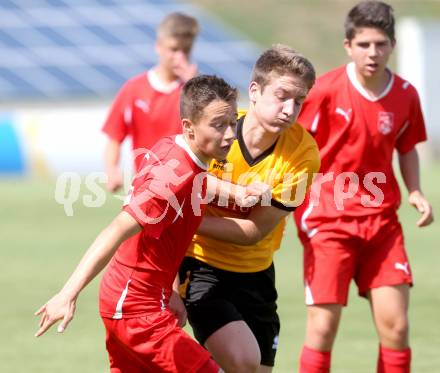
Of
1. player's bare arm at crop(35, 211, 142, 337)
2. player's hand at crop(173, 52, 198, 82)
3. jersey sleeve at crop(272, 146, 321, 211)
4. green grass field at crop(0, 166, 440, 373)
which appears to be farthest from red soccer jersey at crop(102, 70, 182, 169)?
player's bare arm at crop(35, 211, 142, 337)

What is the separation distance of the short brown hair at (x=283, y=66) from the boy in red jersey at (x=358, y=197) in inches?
33.2

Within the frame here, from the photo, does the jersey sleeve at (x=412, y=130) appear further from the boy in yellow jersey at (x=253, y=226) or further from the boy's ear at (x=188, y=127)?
the boy's ear at (x=188, y=127)

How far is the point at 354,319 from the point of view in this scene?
24.9ft

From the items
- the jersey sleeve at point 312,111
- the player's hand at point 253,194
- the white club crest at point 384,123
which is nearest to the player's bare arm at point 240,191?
the player's hand at point 253,194

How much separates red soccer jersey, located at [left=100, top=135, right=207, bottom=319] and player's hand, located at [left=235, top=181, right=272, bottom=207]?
0.28 meters

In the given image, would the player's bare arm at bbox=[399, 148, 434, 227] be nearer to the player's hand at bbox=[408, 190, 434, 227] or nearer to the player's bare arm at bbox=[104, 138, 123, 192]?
the player's hand at bbox=[408, 190, 434, 227]

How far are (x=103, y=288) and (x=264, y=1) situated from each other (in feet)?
90.4

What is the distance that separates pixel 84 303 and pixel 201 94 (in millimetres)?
4237

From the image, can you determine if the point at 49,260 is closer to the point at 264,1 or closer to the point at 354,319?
the point at 354,319

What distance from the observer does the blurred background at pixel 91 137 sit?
6977mm

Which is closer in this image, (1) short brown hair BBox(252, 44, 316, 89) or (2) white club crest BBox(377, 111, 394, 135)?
(1) short brown hair BBox(252, 44, 316, 89)

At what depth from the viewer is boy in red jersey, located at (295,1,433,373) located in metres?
5.48

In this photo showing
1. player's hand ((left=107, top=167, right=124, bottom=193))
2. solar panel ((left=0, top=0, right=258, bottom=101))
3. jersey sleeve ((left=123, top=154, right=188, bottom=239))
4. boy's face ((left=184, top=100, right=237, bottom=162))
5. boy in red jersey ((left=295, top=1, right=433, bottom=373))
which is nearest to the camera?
jersey sleeve ((left=123, top=154, right=188, bottom=239))

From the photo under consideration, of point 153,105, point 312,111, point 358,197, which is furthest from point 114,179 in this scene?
point 358,197
